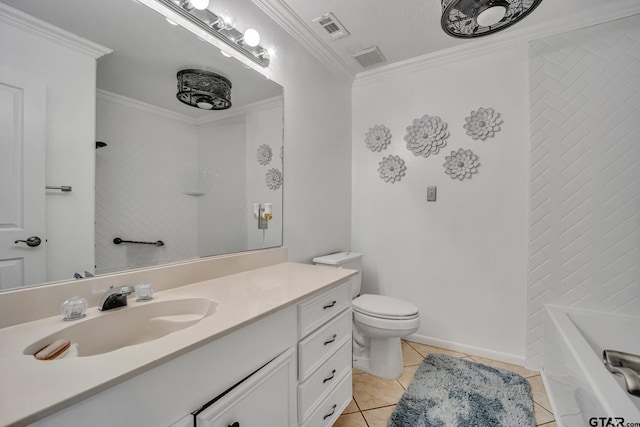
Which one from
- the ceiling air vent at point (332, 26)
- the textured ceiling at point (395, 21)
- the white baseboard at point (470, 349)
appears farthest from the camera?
the white baseboard at point (470, 349)

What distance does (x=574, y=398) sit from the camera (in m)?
1.31

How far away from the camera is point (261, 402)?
932mm

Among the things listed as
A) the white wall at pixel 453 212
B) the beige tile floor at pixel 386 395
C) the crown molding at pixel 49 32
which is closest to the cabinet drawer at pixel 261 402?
the beige tile floor at pixel 386 395

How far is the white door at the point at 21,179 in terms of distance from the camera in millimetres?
817

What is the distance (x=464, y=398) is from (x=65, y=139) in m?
2.28

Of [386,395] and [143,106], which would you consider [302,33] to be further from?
[386,395]

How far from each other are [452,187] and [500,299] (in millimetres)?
922

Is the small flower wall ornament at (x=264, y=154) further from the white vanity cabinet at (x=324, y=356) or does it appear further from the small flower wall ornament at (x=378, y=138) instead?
the small flower wall ornament at (x=378, y=138)

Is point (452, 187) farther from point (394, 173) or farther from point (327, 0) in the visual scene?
point (327, 0)

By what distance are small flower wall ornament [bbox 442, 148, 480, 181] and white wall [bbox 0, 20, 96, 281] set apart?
2.26 meters

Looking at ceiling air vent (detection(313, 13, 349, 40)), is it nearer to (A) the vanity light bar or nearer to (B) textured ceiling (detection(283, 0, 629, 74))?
(B) textured ceiling (detection(283, 0, 629, 74))

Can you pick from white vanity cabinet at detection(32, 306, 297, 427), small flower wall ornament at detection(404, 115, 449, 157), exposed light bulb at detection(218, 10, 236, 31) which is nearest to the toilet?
white vanity cabinet at detection(32, 306, 297, 427)

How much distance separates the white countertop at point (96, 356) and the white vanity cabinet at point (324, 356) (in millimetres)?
136

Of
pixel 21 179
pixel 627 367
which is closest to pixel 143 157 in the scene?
pixel 21 179
